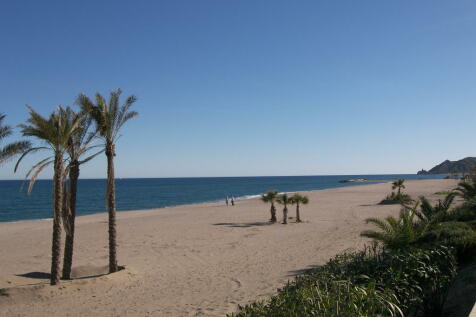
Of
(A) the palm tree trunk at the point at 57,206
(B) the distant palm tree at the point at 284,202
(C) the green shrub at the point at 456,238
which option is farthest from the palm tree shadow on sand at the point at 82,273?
(B) the distant palm tree at the point at 284,202

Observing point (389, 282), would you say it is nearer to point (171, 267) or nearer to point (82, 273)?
point (171, 267)

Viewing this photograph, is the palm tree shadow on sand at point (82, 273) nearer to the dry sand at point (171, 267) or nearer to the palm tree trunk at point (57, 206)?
the dry sand at point (171, 267)

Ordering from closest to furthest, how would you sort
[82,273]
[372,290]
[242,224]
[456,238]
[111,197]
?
[372,290] < [456,238] < [111,197] < [82,273] < [242,224]

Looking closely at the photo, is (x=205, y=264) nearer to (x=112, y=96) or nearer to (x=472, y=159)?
(x=112, y=96)

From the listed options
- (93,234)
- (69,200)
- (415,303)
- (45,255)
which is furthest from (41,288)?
(93,234)

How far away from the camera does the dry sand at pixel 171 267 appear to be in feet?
31.4

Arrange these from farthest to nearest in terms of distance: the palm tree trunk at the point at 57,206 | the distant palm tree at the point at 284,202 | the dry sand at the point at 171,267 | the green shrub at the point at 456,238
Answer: the distant palm tree at the point at 284,202 < the palm tree trunk at the point at 57,206 < the dry sand at the point at 171,267 < the green shrub at the point at 456,238

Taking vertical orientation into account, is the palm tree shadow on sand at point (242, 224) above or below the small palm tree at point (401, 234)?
below

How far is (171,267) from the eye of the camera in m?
13.6

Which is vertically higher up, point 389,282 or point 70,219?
point 70,219

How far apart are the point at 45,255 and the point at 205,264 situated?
8036 mm

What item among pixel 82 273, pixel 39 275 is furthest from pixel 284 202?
pixel 39 275

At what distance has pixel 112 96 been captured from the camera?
39.4 ft

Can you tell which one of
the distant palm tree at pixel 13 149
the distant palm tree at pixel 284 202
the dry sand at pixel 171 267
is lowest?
the dry sand at pixel 171 267
